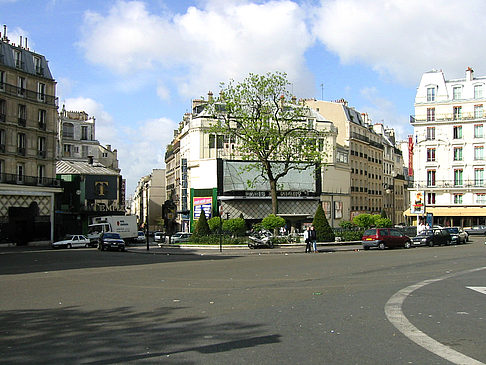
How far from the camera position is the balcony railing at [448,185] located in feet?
224

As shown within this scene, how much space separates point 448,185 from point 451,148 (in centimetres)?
471

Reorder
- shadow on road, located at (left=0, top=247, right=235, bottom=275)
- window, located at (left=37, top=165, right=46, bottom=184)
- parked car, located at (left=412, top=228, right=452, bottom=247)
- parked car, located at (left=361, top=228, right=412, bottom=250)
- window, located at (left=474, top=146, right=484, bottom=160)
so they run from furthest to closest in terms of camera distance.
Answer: window, located at (left=474, top=146, right=484, bottom=160) → window, located at (left=37, top=165, right=46, bottom=184) → parked car, located at (left=412, top=228, right=452, bottom=247) → parked car, located at (left=361, top=228, right=412, bottom=250) → shadow on road, located at (left=0, top=247, right=235, bottom=275)

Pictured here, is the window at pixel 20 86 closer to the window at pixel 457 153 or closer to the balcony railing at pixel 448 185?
the balcony railing at pixel 448 185

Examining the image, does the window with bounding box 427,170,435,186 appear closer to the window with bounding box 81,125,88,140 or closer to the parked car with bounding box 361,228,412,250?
the parked car with bounding box 361,228,412,250

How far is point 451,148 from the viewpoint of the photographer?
231 feet

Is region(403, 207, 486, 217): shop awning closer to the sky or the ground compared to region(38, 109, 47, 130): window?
closer to the ground

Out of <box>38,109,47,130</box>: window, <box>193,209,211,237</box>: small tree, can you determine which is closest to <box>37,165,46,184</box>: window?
<box>38,109,47,130</box>: window

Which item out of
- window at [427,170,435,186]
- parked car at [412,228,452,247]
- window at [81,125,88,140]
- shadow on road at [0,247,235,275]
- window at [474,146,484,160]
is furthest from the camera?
window at [81,125,88,140]

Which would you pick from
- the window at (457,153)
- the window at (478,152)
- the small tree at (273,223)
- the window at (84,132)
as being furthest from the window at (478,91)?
the window at (84,132)

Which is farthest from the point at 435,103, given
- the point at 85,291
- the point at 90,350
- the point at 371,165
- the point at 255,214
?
the point at 90,350

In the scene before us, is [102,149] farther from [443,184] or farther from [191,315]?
[191,315]

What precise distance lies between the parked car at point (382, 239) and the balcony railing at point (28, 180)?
3195 cm

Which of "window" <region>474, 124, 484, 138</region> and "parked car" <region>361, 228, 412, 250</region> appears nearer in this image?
"parked car" <region>361, 228, 412, 250</region>

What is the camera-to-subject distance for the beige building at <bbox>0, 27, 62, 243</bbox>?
164 ft
